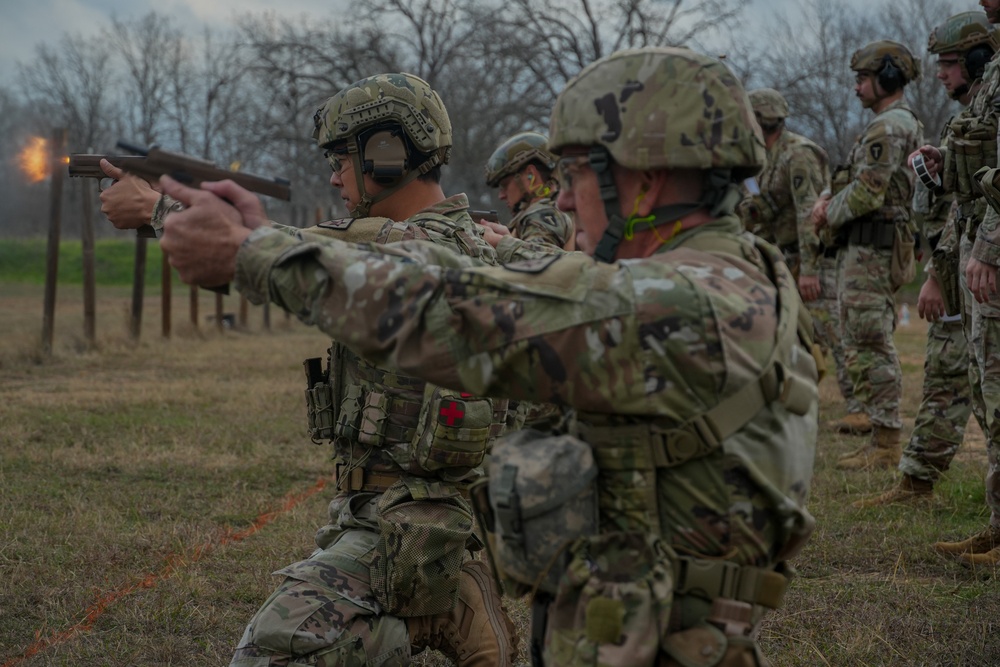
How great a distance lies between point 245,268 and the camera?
2242 mm

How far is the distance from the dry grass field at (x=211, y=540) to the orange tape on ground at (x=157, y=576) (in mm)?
12

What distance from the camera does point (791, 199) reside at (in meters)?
9.23

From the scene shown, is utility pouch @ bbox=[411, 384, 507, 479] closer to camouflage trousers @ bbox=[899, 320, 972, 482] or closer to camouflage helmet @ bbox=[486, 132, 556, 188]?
camouflage helmet @ bbox=[486, 132, 556, 188]

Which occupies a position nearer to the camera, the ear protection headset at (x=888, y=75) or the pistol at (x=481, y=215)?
Result: the pistol at (x=481, y=215)

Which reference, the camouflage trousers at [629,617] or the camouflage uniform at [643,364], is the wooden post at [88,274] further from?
the camouflage trousers at [629,617]

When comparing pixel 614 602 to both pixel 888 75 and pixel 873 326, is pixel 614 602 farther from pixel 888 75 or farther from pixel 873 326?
pixel 888 75

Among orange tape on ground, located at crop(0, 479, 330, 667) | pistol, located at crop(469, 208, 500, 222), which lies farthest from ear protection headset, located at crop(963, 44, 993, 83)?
orange tape on ground, located at crop(0, 479, 330, 667)

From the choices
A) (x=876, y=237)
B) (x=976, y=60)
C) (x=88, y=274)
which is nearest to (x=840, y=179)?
(x=876, y=237)

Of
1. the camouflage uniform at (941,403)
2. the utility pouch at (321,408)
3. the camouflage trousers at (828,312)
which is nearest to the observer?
the utility pouch at (321,408)

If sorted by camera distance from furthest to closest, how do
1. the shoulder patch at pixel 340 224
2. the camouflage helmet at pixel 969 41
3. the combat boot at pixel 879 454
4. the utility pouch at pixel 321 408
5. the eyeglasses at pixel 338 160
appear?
1. the combat boot at pixel 879 454
2. the camouflage helmet at pixel 969 41
3. the eyeglasses at pixel 338 160
4. the utility pouch at pixel 321 408
5. the shoulder patch at pixel 340 224

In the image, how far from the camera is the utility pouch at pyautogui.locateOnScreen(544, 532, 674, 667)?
7.12 ft

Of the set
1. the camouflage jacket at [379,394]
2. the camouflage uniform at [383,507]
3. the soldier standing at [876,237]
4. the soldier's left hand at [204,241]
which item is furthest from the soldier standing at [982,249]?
the soldier's left hand at [204,241]

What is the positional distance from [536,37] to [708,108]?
2255 centimetres

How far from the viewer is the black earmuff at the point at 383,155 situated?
370 cm
